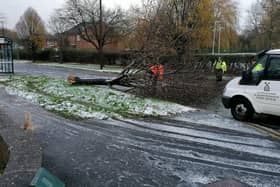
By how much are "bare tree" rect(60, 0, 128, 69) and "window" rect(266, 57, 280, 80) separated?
33257 millimetres

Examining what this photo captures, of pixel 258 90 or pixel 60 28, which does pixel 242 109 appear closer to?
pixel 258 90

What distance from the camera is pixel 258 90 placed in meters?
7.71

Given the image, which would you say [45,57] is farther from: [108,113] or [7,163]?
[7,163]

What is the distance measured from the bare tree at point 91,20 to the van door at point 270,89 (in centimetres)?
3320

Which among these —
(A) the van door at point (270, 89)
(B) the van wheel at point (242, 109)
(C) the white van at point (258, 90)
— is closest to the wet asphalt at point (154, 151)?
(B) the van wheel at point (242, 109)

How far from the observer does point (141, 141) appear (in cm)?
609

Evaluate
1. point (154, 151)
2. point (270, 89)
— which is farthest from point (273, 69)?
point (154, 151)

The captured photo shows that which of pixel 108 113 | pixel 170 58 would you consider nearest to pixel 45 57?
pixel 170 58

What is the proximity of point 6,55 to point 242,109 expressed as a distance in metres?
20.0

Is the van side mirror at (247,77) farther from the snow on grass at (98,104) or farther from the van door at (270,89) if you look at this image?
the snow on grass at (98,104)

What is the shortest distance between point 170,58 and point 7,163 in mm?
9850

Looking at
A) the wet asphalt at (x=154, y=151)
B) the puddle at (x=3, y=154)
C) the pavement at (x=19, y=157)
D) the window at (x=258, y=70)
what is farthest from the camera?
the window at (x=258, y=70)

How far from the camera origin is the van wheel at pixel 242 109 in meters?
8.08

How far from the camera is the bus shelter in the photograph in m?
21.8
